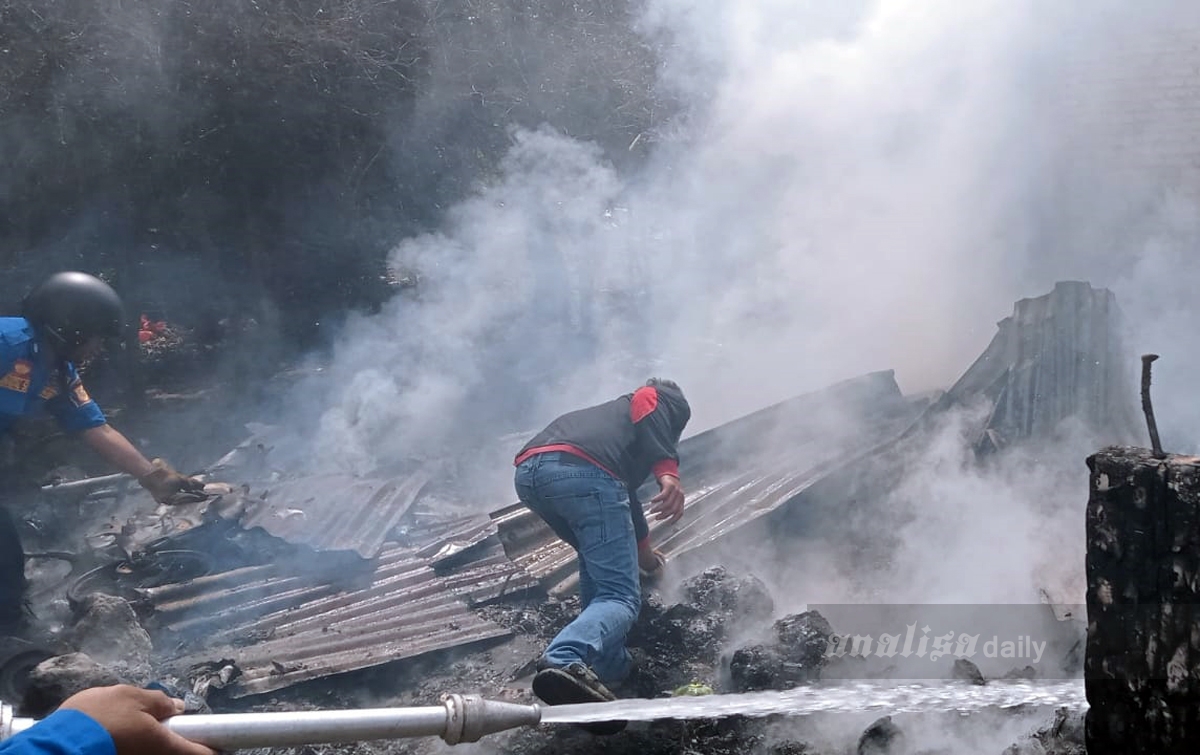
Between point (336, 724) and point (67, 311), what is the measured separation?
4007 mm

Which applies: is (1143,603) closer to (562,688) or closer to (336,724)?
(336,724)

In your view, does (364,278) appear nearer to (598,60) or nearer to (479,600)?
(598,60)

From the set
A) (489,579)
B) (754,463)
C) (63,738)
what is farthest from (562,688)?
(754,463)

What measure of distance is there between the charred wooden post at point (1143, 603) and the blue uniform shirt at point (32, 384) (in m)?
4.93

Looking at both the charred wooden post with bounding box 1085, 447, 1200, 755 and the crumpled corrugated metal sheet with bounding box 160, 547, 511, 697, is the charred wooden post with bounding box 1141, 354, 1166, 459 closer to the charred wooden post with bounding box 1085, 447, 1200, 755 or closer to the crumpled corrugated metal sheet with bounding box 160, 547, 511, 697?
the charred wooden post with bounding box 1085, 447, 1200, 755

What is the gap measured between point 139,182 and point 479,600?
7.16m

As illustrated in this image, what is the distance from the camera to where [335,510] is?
21.6 feet

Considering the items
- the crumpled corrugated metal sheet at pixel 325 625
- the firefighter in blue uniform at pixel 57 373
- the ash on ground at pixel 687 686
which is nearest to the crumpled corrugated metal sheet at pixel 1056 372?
the ash on ground at pixel 687 686

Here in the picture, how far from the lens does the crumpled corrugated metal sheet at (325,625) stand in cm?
504

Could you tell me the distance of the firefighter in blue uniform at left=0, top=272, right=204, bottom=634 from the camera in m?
5.06

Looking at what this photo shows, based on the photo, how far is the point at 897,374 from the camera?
930cm

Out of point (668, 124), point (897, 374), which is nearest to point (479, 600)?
point (897, 374)

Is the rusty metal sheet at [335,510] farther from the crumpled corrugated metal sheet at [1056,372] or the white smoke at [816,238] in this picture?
the crumpled corrugated metal sheet at [1056,372]

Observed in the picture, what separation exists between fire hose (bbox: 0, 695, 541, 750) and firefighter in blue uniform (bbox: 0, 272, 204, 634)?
369 cm
